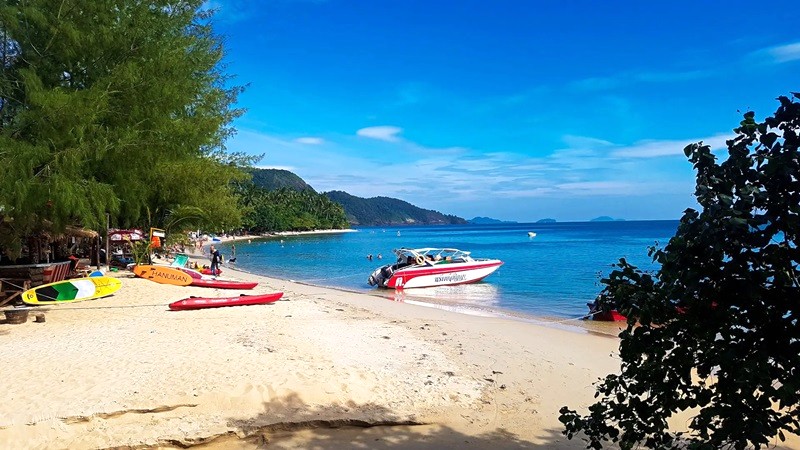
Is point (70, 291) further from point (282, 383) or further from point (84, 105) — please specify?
point (282, 383)

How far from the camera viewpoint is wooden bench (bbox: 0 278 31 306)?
476 inches

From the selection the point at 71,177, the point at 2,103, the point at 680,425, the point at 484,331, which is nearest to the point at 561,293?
the point at 484,331

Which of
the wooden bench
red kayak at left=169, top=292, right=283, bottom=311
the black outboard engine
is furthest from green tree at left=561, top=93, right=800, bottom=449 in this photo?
the black outboard engine

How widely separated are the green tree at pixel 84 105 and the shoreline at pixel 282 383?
270cm

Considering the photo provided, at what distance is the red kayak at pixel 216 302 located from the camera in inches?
527

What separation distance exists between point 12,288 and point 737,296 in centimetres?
1563

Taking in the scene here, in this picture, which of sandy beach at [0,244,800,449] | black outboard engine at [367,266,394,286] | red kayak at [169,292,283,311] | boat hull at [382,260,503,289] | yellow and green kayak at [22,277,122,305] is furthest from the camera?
black outboard engine at [367,266,394,286]

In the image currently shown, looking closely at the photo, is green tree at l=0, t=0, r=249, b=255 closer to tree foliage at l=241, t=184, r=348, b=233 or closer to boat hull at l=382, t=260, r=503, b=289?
boat hull at l=382, t=260, r=503, b=289

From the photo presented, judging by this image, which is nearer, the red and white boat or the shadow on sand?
the shadow on sand

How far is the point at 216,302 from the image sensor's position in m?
13.9

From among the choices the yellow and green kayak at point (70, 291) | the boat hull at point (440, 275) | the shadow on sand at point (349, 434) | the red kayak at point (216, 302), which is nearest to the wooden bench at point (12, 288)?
the yellow and green kayak at point (70, 291)

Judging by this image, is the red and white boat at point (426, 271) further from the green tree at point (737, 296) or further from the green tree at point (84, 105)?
the green tree at point (737, 296)

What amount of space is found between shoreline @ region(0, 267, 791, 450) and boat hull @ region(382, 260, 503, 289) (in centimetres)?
1185

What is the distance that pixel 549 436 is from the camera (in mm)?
5945
